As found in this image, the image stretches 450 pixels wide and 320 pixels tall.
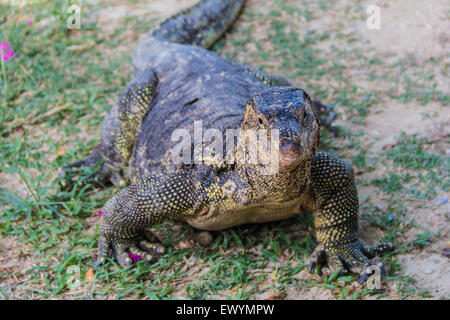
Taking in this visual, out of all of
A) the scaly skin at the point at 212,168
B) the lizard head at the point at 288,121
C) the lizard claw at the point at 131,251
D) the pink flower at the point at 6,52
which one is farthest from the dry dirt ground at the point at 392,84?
the pink flower at the point at 6,52

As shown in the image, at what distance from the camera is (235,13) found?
815 centimetres

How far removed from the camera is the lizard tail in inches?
268

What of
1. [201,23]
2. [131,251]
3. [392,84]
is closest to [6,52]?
[201,23]

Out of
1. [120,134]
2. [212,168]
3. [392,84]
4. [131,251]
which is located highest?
[392,84]

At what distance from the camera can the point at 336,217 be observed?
416 centimetres

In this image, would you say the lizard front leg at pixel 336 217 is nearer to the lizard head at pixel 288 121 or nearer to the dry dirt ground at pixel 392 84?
the dry dirt ground at pixel 392 84

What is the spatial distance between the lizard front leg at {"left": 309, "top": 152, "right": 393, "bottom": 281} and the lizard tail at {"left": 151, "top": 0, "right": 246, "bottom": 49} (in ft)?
11.4

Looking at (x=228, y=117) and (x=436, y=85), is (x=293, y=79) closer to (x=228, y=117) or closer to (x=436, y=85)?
(x=436, y=85)

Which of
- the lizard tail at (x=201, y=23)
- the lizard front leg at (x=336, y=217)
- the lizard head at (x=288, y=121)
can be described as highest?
the lizard tail at (x=201, y=23)

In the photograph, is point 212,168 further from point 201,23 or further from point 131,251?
point 201,23

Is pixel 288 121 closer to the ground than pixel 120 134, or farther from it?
farther from it

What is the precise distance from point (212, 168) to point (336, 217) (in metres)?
1.19

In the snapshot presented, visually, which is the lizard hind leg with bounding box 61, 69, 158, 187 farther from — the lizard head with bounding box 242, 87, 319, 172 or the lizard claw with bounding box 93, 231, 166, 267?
the lizard head with bounding box 242, 87, 319, 172

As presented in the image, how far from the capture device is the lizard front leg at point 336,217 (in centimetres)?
406
